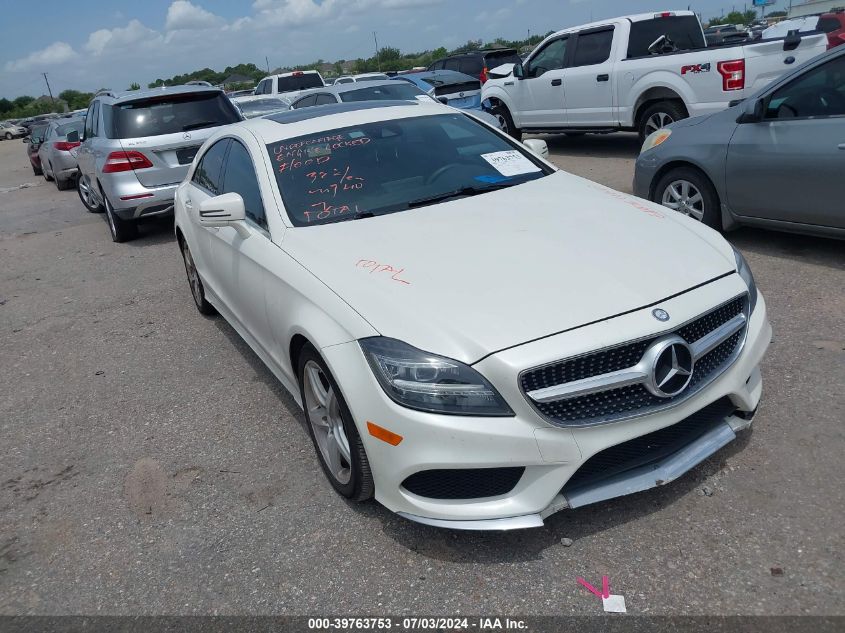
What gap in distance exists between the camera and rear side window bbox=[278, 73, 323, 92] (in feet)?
61.5

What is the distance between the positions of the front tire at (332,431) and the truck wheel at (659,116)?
25.9 feet

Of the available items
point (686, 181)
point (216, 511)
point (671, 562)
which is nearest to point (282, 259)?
point (216, 511)

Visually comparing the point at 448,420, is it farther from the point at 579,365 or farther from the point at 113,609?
the point at 113,609

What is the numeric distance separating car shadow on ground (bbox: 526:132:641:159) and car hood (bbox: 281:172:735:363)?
309 inches

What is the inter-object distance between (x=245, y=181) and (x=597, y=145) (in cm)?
954

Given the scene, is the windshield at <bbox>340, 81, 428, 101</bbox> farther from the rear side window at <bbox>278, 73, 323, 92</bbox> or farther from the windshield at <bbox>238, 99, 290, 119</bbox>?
the rear side window at <bbox>278, 73, 323, 92</bbox>

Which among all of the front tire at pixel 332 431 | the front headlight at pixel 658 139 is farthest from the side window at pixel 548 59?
the front tire at pixel 332 431

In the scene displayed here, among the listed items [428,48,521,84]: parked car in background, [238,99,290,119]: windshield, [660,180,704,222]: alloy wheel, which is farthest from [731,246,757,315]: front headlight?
[428,48,521,84]: parked car in background

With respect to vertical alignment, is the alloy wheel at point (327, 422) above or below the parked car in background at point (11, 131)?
below

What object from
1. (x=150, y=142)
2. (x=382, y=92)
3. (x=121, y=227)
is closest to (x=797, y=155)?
(x=150, y=142)

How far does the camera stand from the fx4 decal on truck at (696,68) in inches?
354

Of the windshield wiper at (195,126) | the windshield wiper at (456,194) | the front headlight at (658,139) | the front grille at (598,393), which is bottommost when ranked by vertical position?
the front grille at (598,393)

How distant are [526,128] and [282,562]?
10768 millimetres

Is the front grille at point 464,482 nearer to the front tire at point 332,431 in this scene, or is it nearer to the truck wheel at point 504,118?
the front tire at point 332,431
